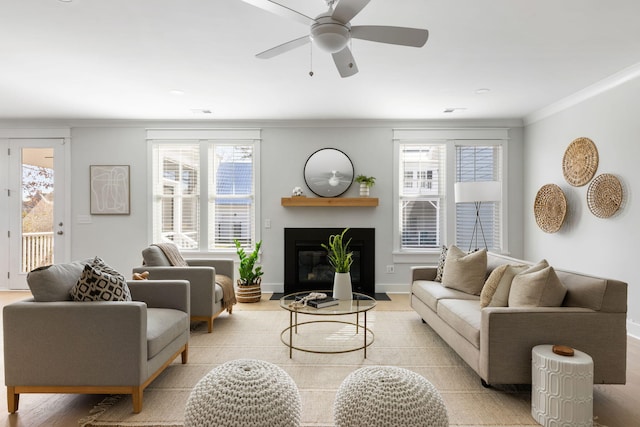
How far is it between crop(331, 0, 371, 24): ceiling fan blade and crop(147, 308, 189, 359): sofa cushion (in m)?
2.08

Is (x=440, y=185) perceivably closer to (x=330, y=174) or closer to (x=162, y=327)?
(x=330, y=174)

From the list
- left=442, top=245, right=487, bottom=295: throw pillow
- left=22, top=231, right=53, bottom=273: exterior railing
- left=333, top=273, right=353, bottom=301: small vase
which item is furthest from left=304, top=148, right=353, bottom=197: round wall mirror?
left=22, top=231, right=53, bottom=273: exterior railing

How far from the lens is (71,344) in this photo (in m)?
2.00

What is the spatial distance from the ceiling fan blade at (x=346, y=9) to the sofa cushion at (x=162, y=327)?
2.08 meters

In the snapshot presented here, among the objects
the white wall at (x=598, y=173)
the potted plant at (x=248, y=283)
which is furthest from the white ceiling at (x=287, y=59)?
the potted plant at (x=248, y=283)

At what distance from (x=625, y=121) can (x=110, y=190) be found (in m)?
6.25

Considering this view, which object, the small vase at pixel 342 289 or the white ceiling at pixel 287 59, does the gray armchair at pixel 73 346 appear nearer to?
the small vase at pixel 342 289

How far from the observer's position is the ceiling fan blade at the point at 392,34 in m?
1.97

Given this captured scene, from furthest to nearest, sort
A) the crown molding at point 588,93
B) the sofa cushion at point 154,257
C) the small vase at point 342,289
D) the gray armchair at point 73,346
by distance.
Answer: the sofa cushion at point 154,257, the crown molding at point 588,93, the small vase at point 342,289, the gray armchair at point 73,346

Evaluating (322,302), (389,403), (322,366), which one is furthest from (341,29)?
(322,366)

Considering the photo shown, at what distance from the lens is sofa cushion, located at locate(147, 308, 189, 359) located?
7.12 feet

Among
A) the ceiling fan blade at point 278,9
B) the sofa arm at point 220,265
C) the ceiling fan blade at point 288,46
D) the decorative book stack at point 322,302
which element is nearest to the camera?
the ceiling fan blade at point 278,9

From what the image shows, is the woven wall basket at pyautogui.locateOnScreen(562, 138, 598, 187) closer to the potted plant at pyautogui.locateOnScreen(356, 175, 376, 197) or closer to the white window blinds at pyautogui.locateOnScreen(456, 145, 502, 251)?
the white window blinds at pyautogui.locateOnScreen(456, 145, 502, 251)

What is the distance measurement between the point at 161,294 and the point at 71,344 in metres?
0.76
